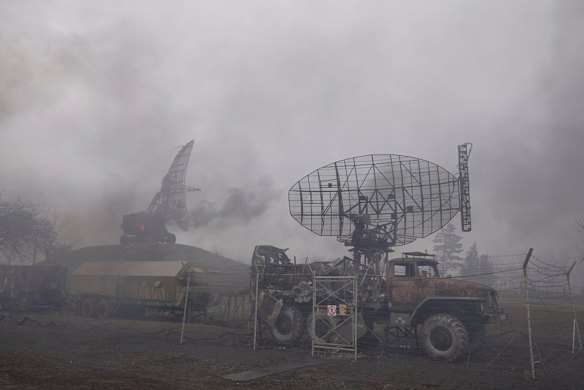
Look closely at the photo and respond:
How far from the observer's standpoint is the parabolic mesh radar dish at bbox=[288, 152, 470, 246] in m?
21.6

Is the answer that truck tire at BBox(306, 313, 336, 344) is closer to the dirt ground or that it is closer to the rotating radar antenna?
the dirt ground

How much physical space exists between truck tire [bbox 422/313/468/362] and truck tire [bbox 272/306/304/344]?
5.13 m

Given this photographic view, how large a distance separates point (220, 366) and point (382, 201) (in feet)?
39.7

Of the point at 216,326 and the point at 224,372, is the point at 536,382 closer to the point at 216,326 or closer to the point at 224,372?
the point at 224,372

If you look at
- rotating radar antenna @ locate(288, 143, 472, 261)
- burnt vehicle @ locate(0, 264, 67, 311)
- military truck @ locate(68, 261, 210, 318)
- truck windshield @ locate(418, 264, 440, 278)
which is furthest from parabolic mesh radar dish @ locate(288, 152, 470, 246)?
burnt vehicle @ locate(0, 264, 67, 311)

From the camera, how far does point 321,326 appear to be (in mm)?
17891

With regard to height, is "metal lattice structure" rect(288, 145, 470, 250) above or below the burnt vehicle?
above

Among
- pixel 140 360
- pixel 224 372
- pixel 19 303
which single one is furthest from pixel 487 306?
pixel 19 303

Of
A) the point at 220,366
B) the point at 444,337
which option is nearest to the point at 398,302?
the point at 444,337

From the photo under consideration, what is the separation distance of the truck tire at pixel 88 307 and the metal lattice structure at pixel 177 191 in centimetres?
1000

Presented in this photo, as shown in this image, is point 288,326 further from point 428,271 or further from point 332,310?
point 428,271

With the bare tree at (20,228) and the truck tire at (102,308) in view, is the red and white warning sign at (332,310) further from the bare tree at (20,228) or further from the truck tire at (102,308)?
the bare tree at (20,228)

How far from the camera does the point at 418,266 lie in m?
17.6

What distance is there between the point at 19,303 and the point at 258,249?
795 inches
